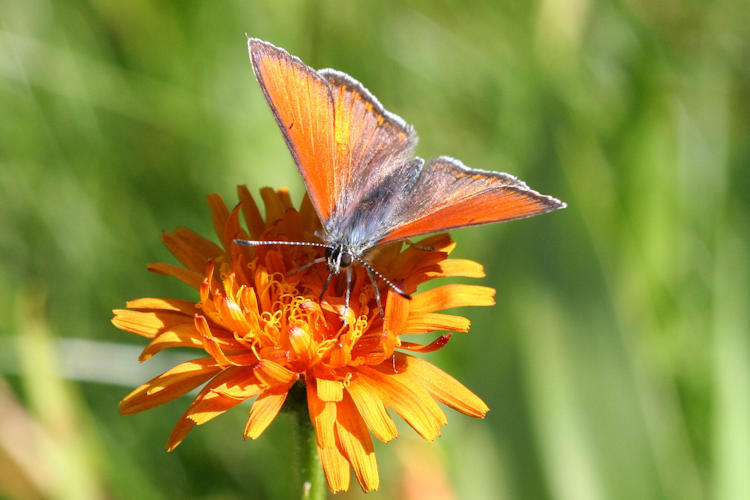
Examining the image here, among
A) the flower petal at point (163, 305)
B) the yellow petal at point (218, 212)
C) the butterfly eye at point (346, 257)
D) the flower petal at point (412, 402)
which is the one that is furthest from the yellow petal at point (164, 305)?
the flower petal at point (412, 402)

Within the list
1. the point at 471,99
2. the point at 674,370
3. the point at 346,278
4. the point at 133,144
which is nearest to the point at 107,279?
the point at 133,144

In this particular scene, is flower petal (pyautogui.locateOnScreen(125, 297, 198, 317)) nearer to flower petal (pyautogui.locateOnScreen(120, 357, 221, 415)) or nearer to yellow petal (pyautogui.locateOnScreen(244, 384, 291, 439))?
flower petal (pyautogui.locateOnScreen(120, 357, 221, 415))

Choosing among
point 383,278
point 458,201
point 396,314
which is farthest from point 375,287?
point 458,201

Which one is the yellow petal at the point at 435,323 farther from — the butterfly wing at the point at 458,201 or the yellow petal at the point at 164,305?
the yellow petal at the point at 164,305

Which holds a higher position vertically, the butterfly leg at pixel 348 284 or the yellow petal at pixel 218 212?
the yellow petal at pixel 218 212

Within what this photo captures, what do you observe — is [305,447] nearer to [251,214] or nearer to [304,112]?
[251,214]

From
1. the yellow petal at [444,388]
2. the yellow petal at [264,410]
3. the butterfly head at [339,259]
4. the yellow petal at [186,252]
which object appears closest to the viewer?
the yellow petal at [264,410]

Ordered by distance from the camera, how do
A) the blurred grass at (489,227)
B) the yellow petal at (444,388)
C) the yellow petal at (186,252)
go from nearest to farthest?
the yellow petal at (444,388) → the yellow petal at (186,252) → the blurred grass at (489,227)

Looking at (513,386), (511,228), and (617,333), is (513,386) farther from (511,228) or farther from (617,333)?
(511,228)
